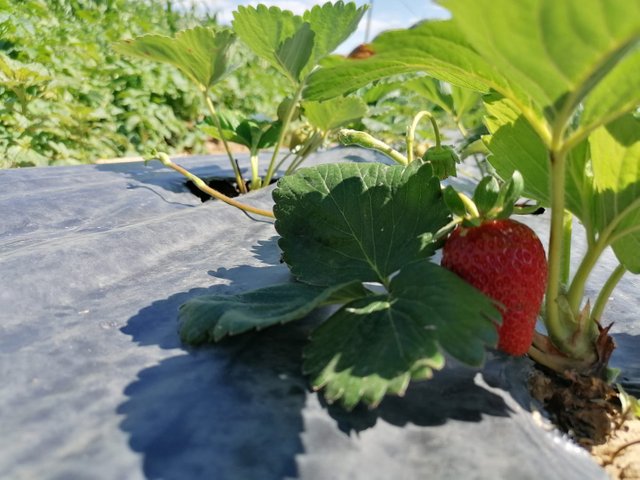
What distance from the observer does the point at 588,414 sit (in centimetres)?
64

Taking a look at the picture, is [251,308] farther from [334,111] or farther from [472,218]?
[334,111]

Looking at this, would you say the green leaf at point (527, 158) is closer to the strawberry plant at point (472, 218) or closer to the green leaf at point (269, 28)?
the strawberry plant at point (472, 218)

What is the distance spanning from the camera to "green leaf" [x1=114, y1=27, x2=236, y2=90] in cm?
127

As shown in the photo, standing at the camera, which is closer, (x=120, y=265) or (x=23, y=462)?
(x=23, y=462)

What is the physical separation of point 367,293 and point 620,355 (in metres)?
0.49

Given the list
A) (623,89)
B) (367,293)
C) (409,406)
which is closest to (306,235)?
(367,293)

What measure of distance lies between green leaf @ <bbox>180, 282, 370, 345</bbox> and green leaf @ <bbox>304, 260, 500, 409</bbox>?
0.10 ft

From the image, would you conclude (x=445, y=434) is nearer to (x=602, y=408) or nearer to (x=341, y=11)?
(x=602, y=408)

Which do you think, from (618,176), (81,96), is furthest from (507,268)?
(81,96)

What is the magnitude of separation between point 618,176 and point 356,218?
282 mm

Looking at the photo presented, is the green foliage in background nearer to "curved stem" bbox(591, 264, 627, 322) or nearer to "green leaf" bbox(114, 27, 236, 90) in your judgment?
"green leaf" bbox(114, 27, 236, 90)

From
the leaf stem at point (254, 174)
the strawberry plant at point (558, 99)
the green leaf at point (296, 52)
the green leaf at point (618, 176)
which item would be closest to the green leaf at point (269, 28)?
the green leaf at point (296, 52)

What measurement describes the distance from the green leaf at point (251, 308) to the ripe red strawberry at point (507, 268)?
4.3 inches

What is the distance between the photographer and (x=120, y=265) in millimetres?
927
